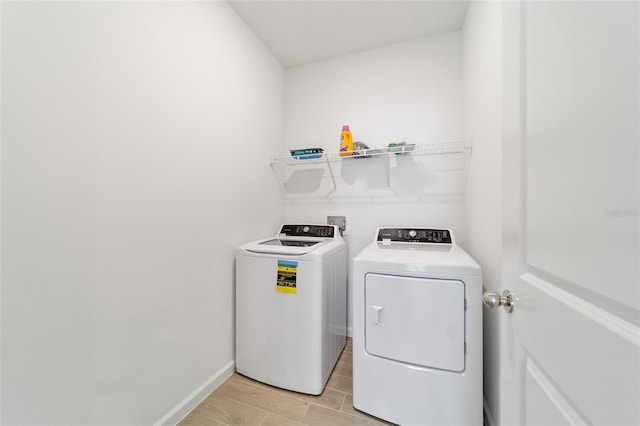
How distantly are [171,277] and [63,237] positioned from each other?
503 millimetres

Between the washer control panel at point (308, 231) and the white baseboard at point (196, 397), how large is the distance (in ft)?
3.62

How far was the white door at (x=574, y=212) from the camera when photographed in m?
0.34

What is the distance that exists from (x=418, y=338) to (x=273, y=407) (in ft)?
3.19

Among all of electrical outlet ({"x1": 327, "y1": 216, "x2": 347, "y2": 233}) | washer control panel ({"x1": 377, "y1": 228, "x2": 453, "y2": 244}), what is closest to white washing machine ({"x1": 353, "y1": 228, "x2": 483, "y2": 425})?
washer control panel ({"x1": 377, "y1": 228, "x2": 453, "y2": 244})

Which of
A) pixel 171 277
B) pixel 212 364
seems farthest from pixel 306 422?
pixel 171 277

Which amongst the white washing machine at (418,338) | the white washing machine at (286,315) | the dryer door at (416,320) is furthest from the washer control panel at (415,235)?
the dryer door at (416,320)

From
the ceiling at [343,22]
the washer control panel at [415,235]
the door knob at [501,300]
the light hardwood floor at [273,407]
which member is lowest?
the light hardwood floor at [273,407]

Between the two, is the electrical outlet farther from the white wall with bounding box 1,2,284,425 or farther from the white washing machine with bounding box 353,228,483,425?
the white wall with bounding box 1,2,284,425

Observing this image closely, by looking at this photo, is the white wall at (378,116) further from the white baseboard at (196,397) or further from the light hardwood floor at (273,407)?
the white baseboard at (196,397)

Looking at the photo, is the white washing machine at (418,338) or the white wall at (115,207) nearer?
the white wall at (115,207)

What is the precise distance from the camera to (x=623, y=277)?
0.35 meters

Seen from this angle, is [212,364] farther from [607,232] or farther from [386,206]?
[607,232]

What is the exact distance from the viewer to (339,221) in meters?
2.26

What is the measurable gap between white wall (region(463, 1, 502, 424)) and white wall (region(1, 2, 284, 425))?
1.63 m
